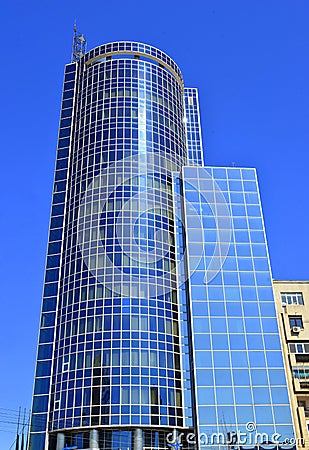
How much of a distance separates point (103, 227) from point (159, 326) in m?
14.3

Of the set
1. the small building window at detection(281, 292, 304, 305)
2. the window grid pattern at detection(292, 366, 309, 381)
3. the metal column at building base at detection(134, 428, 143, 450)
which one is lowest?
the metal column at building base at detection(134, 428, 143, 450)

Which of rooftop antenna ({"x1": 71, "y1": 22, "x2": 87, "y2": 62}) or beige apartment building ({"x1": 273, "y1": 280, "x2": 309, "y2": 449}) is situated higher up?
rooftop antenna ({"x1": 71, "y1": 22, "x2": 87, "y2": 62})

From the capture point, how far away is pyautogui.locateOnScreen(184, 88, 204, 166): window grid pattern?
83375 mm

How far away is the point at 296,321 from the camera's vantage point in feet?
194

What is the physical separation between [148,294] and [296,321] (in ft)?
58.4

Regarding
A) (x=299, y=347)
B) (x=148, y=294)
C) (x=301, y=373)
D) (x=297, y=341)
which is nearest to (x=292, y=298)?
(x=297, y=341)

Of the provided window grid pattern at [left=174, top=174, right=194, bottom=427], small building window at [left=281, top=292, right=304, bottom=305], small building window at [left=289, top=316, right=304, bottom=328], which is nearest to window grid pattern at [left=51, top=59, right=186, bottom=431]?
window grid pattern at [left=174, top=174, right=194, bottom=427]

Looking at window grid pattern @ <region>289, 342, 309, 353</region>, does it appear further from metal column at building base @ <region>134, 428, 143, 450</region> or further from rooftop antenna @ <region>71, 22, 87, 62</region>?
rooftop antenna @ <region>71, 22, 87, 62</region>

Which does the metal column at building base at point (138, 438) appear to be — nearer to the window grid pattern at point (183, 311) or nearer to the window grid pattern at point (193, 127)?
the window grid pattern at point (183, 311)

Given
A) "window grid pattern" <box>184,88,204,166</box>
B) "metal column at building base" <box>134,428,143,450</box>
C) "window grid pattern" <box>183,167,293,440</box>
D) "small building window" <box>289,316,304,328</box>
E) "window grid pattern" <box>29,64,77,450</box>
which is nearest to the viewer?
"metal column at building base" <box>134,428,143,450</box>

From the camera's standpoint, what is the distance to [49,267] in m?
64.3

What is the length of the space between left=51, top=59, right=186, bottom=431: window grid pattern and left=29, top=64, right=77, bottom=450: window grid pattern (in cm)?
127

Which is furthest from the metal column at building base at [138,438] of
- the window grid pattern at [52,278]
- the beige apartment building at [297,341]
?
the beige apartment building at [297,341]

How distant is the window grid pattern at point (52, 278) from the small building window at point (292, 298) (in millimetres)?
27978
